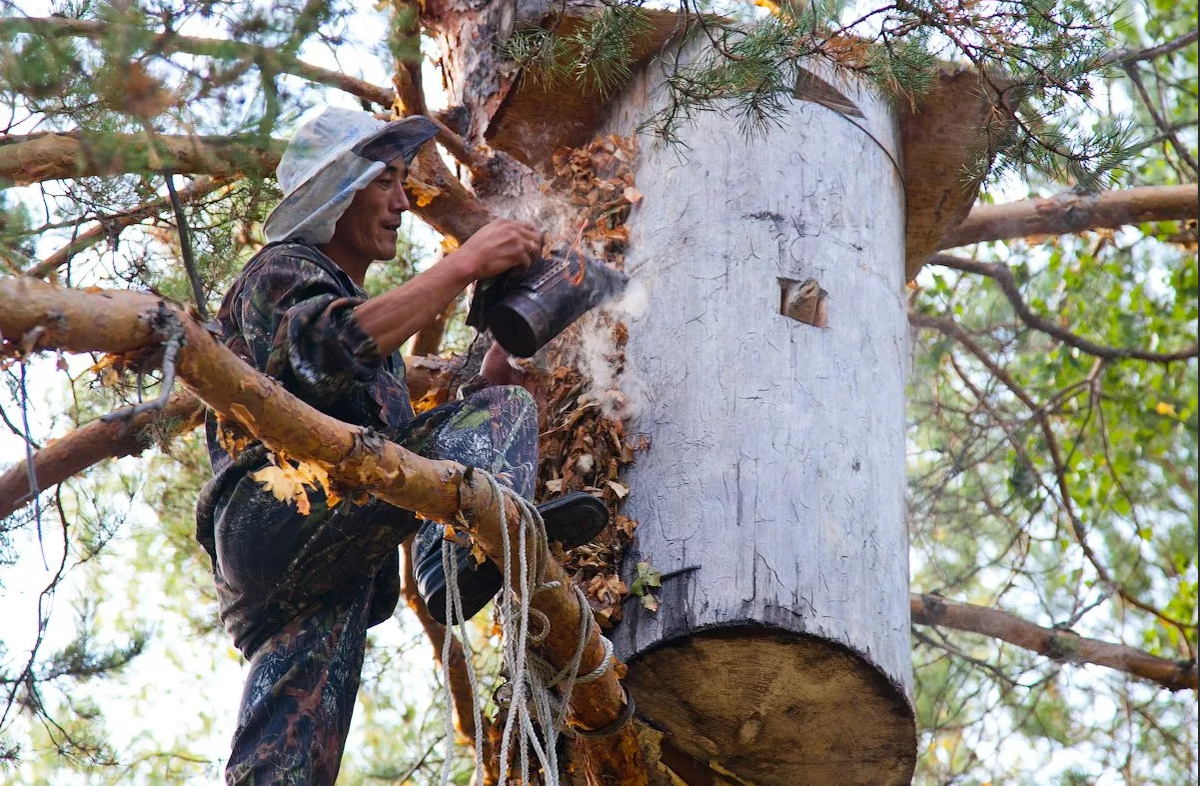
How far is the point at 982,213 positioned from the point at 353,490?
10.2 ft

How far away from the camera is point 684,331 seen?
327 cm

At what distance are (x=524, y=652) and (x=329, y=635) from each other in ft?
1.76

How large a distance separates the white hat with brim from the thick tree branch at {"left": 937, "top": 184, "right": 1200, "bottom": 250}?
237 centimetres

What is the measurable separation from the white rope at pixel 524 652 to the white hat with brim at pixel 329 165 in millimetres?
805

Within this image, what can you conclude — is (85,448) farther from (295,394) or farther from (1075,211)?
(1075,211)

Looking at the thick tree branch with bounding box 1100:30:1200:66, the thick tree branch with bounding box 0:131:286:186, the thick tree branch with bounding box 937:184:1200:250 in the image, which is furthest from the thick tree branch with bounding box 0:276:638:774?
the thick tree branch with bounding box 937:184:1200:250

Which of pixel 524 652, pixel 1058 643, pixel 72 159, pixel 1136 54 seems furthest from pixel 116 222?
pixel 1058 643

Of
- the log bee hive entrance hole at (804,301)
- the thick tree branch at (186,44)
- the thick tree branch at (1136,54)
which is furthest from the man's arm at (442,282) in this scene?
the thick tree branch at (1136,54)

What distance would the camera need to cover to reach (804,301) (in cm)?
330

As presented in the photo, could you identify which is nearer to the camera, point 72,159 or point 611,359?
point 72,159

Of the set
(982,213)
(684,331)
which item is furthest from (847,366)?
(982,213)

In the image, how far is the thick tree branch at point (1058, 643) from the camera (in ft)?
15.4

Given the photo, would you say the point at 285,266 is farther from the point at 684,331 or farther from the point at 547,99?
the point at 547,99

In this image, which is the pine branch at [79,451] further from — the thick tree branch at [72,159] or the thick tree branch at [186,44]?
the thick tree branch at [186,44]
